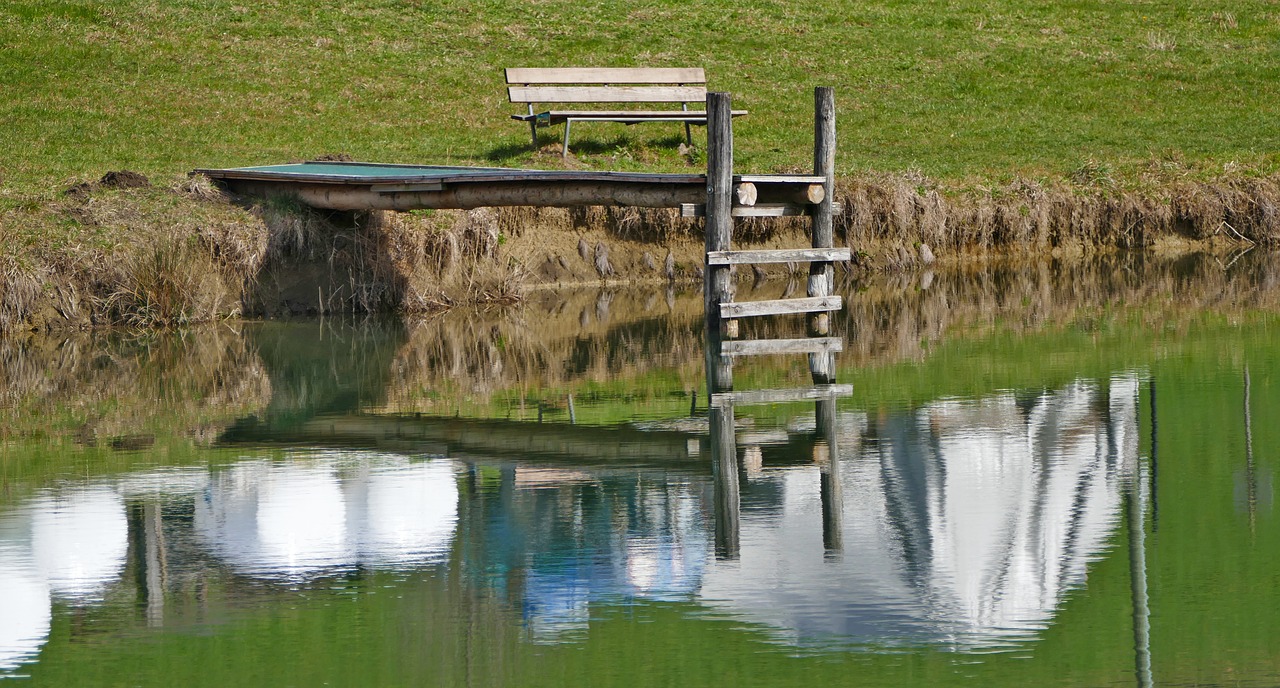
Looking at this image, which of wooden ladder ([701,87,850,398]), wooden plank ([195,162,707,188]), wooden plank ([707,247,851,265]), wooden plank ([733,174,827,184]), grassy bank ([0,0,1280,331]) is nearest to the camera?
wooden ladder ([701,87,850,398])

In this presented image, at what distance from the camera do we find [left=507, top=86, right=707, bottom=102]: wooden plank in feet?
68.9

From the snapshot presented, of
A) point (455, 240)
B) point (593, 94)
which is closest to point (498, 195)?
point (455, 240)

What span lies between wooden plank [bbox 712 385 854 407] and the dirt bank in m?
6.34

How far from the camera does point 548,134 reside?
22.3 m

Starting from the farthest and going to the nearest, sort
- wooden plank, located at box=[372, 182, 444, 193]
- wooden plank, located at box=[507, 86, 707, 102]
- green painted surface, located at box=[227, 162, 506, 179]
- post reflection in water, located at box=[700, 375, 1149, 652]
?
wooden plank, located at box=[507, 86, 707, 102]
green painted surface, located at box=[227, 162, 506, 179]
wooden plank, located at box=[372, 182, 444, 193]
post reflection in water, located at box=[700, 375, 1149, 652]

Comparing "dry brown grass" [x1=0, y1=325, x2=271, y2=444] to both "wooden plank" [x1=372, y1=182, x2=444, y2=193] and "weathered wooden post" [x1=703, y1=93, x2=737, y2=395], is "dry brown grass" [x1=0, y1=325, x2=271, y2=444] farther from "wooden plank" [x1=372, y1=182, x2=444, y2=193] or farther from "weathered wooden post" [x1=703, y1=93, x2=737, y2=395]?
"weathered wooden post" [x1=703, y1=93, x2=737, y2=395]

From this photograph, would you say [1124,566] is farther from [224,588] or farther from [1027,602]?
[224,588]

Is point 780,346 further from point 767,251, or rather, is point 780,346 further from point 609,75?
point 609,75

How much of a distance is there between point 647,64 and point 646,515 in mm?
20028

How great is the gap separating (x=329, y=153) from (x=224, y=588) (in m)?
14.9

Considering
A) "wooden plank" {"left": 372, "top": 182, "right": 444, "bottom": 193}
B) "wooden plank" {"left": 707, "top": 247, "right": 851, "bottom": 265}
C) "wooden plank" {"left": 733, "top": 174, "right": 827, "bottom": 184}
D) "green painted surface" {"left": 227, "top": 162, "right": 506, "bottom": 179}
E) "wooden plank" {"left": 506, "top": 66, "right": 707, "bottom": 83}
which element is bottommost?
"wooden plank" {"left": 707, "top": 247, "right": 851, "bottom": 265}

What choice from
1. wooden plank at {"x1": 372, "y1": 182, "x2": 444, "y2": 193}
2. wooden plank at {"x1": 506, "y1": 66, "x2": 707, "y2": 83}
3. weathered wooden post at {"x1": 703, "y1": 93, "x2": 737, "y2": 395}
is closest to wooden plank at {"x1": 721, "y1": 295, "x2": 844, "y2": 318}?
weathered wooden post at {"x1": 703, "y1": 93, "x2": 737, "y2": 395}

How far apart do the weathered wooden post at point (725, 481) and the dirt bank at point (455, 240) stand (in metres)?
6.80

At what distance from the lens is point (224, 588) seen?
6.86 metres
